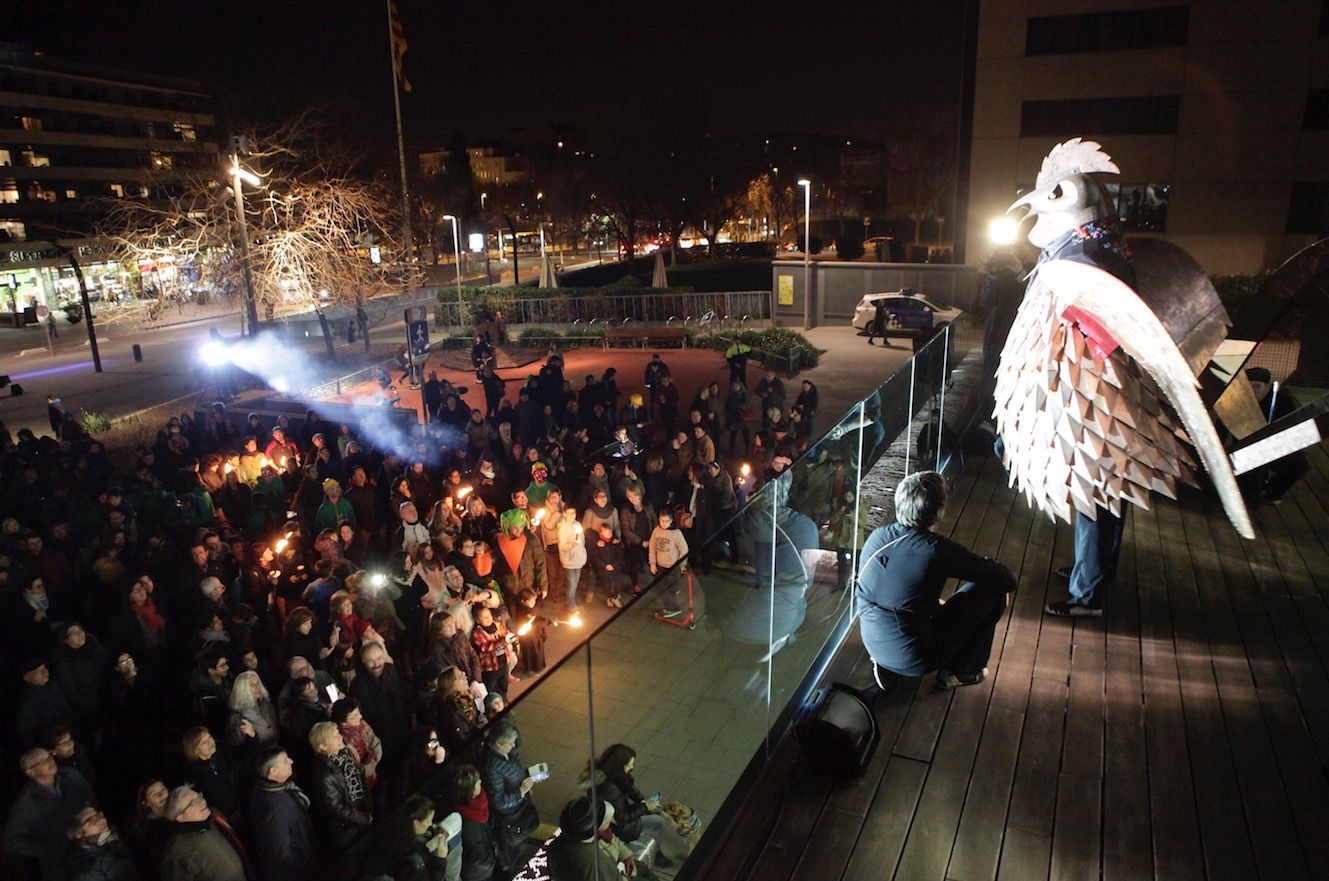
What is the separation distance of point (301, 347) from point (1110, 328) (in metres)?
30.5

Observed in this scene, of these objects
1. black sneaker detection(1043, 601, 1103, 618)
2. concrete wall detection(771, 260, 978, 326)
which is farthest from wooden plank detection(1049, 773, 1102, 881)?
concrete wall detection(771, 260, 978, 326)

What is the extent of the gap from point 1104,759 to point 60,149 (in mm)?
78014

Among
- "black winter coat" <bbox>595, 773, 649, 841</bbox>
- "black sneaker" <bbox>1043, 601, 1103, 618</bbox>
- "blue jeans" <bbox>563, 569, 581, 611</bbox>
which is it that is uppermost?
"black winter coat" <bbox>595, 773, 649, 841</bbox>

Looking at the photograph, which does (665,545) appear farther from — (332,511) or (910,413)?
(332,511)

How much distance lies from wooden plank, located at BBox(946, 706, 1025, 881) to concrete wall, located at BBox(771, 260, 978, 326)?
977 inches

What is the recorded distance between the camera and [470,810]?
2.91 metres

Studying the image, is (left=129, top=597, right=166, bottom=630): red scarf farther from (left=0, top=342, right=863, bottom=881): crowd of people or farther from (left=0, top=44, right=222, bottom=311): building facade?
(left=0, top=44, right=222, bottom=311): building facade

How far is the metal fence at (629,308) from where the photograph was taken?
104ft

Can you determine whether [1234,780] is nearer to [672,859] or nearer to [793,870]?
[793,870]

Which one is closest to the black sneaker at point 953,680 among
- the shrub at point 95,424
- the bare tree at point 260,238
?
the shrub at point 95,424

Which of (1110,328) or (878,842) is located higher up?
(1110,328)

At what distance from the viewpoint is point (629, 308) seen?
33.3 meters

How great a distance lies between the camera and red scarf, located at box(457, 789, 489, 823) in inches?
113

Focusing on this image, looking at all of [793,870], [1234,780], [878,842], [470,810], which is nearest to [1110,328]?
[1234,780]
